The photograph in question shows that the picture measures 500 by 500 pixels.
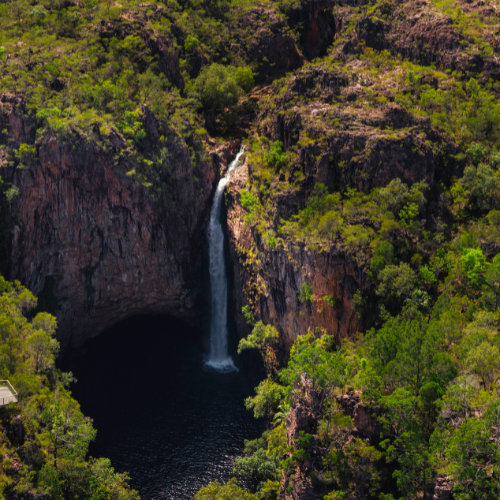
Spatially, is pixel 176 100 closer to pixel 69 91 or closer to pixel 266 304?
pixel 69 91

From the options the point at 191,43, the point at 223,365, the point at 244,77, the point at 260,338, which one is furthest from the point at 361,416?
the point at 191,43

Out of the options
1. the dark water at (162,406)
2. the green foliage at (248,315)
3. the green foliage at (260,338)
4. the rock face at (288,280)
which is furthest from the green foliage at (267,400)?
the green foliage at (248,315)

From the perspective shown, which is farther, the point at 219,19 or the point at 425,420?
the point at 219,19

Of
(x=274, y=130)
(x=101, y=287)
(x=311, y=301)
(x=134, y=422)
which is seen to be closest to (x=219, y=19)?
(x=274, y=130)

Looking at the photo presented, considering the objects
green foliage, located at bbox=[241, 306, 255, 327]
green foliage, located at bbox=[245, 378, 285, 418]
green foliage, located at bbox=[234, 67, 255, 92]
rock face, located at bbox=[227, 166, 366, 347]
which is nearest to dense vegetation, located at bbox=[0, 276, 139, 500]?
green foliage, located at bbox=[245, 378, 285, 418]

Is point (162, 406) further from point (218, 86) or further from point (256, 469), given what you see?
point (218, 86)

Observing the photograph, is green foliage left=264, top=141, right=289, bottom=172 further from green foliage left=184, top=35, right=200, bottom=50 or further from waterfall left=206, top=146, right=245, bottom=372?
green foliage left=184, top=35, right=200, bottom=50

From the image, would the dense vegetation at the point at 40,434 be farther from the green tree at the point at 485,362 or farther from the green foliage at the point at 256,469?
the green tree at the point at 485,362
